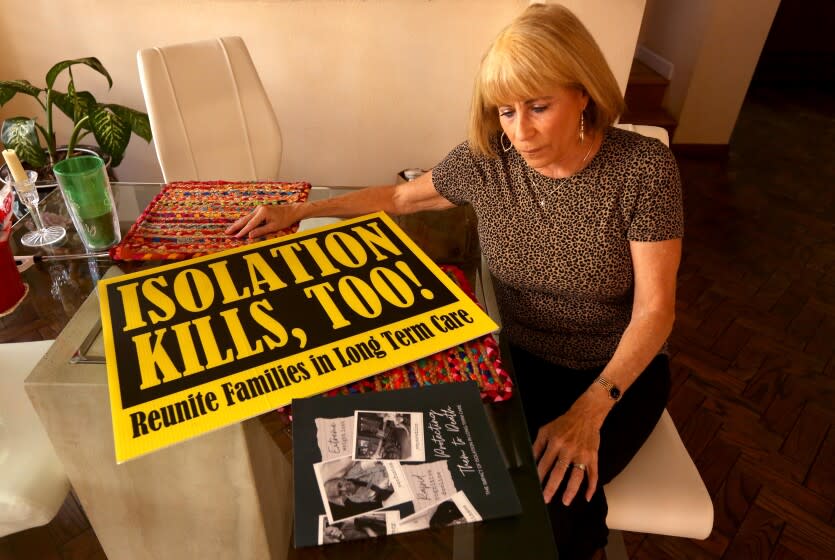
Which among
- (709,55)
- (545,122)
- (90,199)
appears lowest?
(709,55)

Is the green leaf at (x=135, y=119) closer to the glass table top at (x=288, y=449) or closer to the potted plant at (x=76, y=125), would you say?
the potted plant at (x=76, y=125)

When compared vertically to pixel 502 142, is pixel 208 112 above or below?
below

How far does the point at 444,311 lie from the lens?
33.8 inches

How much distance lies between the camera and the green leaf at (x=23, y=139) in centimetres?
191

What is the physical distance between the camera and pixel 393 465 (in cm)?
66

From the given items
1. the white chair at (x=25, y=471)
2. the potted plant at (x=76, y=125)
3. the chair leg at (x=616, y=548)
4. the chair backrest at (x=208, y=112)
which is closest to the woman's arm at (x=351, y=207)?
the white chair at (x=25, y=471)

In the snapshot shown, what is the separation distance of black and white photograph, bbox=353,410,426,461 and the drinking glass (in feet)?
2.33

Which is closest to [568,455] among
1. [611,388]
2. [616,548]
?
[611,388]

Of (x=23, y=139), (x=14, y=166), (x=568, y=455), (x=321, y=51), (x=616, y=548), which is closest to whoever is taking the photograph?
(x=568, y=455)

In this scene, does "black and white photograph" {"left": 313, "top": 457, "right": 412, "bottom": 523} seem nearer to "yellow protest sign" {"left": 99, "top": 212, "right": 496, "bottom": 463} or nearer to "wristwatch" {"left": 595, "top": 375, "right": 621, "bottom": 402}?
"yellow protest sign" {"left": 99, "top": 212, "right": 496, "bottom": 463}

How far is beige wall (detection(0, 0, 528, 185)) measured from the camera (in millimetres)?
2221

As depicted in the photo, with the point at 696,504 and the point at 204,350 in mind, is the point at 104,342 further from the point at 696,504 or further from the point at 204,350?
the point at 696,504

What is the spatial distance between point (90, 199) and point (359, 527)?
0.83 metres

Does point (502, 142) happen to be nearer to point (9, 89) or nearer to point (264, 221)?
point (264, 221)
